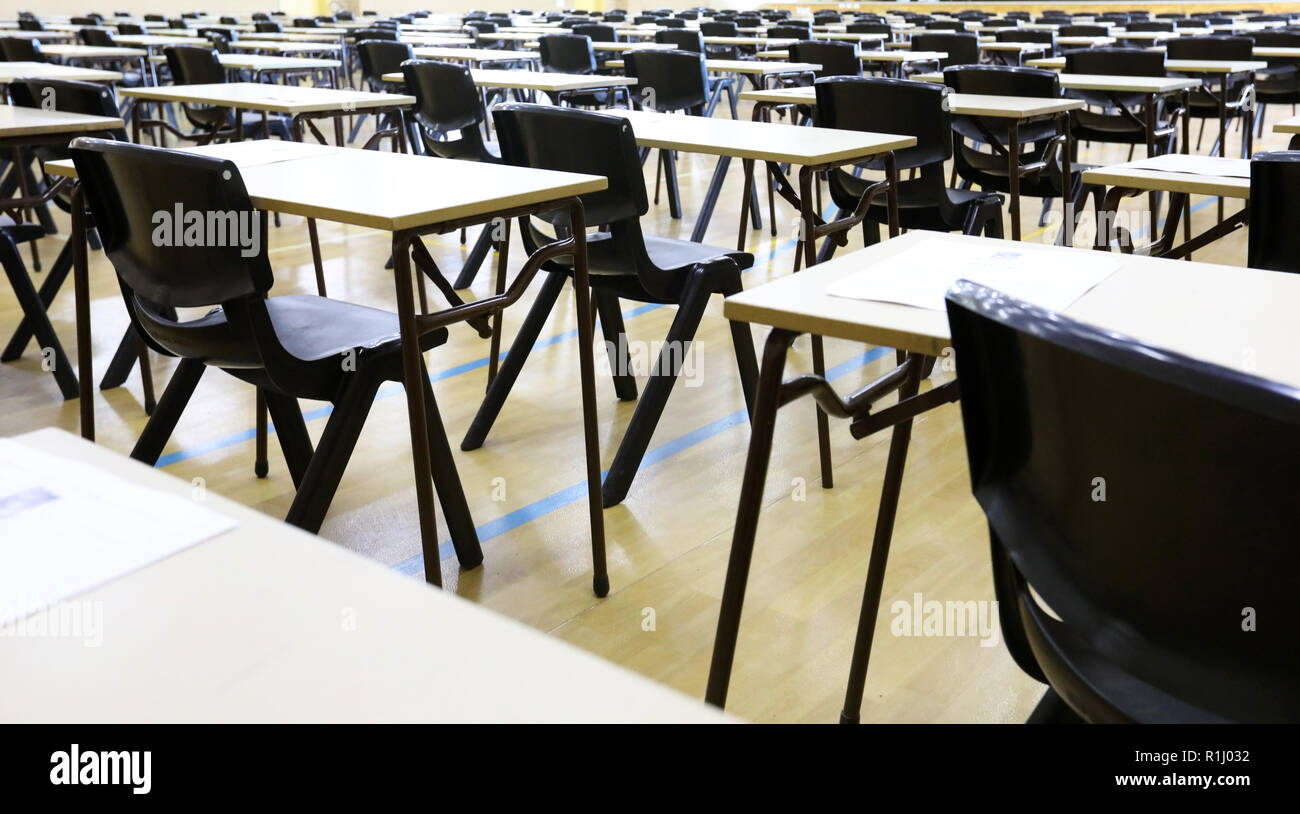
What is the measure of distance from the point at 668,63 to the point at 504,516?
3754 mm

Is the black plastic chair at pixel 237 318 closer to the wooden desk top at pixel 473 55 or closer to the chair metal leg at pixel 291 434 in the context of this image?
the chair metal leg at pixel 291 434

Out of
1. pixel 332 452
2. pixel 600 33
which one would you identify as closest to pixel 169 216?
pixel 332 452

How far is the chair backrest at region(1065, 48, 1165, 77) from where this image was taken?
5.08 metres

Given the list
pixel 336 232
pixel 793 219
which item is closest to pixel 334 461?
pixel 336 232

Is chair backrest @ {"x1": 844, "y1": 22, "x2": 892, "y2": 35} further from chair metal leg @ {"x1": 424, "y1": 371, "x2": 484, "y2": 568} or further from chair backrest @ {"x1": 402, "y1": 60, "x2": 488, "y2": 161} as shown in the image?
chair metal leg @ {"x1": 424, "y1": 371, "x2": 484, "y2": 568}

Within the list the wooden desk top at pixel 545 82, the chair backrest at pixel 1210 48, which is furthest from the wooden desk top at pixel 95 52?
the chair backrest at pixel 1210 48

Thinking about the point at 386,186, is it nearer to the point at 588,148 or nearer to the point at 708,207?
the point at 588,148

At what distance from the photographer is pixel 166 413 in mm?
2535

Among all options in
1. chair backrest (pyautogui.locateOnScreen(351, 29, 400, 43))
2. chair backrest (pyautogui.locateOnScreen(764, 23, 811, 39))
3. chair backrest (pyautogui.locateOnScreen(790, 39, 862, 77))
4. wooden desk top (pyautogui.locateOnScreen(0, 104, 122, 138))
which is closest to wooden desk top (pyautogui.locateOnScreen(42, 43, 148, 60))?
chair backrest (pyautogui.locateOnScreen(351, 29, 400, 43))

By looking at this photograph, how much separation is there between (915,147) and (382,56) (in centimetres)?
333

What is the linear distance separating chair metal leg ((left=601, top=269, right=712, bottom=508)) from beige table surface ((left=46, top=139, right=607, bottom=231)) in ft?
1.85

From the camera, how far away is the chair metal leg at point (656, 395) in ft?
8.98
